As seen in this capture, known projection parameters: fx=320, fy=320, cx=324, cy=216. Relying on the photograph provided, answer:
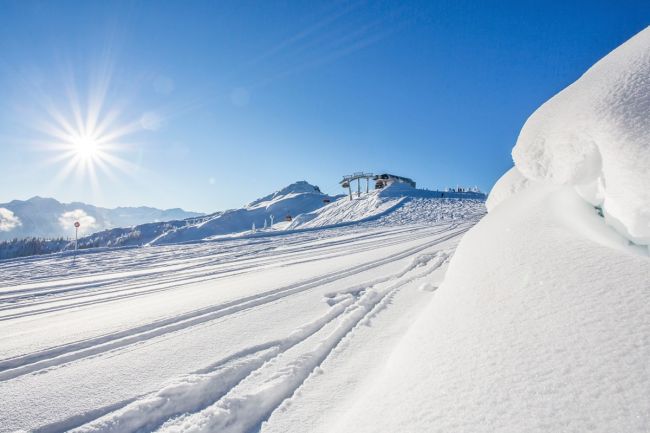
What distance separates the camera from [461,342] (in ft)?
4.87

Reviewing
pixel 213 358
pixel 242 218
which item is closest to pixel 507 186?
pixel 213 358

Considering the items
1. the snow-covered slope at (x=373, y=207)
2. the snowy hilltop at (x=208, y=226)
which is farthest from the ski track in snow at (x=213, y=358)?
the snowy hilltop at (x=208, y=226)

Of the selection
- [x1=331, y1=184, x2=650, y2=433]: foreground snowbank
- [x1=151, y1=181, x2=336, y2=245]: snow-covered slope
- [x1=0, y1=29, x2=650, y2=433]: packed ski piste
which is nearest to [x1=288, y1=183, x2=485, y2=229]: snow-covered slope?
[x1=151, y1=181, x2=336, y2=245]: snow-covered slope

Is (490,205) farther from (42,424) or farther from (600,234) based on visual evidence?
(42,424)

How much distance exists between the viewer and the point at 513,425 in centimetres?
95

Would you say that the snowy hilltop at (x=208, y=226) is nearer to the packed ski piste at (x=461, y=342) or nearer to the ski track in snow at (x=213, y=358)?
the ski track in snow at (x=213, y=358)

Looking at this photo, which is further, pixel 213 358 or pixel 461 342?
pixel 213 358

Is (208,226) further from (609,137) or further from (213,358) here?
(609,137)

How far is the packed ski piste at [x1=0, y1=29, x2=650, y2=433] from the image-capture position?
1.07 metres

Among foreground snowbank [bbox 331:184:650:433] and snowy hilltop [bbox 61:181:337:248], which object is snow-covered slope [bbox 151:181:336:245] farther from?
foreground snowbank [bbox 331:184:650:433]

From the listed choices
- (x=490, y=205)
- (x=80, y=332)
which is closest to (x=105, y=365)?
(x=80, y=332)

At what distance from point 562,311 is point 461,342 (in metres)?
0.43

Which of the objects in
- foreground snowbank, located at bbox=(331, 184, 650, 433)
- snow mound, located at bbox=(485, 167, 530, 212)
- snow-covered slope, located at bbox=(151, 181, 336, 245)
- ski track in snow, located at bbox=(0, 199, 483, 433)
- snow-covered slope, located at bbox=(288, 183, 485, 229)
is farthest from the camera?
snow-covered slope, located at bbox=(151, 181, 336, 245)

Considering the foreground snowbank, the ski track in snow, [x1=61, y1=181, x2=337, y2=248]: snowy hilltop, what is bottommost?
the ski track in snow
